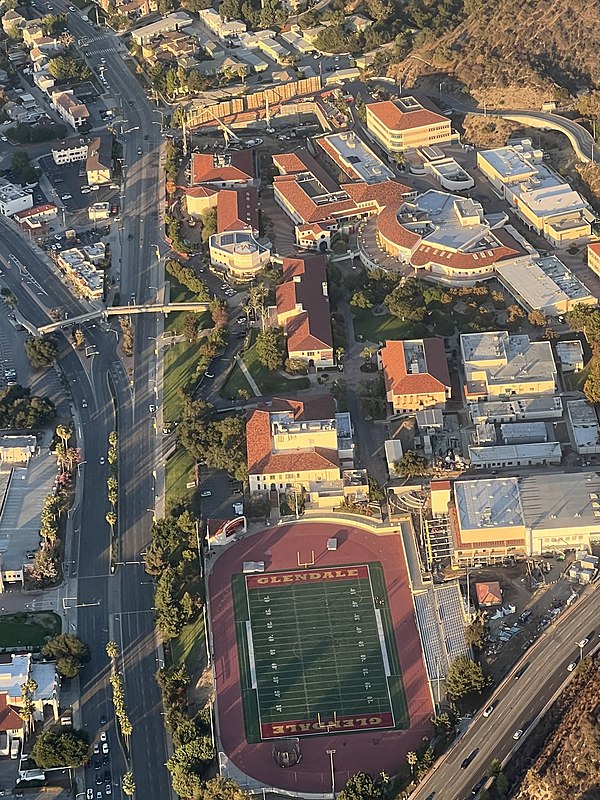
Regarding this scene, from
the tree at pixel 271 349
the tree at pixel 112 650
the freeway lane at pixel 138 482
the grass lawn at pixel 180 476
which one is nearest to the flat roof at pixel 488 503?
the grass lawn at pixel 180 476

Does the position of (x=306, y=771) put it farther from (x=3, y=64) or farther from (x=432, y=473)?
(x=3, y=64)

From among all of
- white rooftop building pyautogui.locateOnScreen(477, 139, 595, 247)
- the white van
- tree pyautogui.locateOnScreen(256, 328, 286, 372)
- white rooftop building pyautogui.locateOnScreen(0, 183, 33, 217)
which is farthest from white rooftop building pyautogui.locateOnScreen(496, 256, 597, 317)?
the white van

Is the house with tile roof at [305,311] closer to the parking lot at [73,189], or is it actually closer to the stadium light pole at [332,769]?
the parking lot at [73,189]

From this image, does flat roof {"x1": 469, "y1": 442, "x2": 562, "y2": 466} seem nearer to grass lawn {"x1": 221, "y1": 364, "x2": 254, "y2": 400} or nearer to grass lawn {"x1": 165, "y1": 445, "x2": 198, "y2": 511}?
grass lawn {"x1": 221, "y1": 364, "x2": 254, "y2": 400}

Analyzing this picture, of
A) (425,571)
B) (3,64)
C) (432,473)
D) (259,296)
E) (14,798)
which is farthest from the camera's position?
(3,64)

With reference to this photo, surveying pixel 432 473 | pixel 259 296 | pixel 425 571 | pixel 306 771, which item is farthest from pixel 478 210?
pixel 306 771

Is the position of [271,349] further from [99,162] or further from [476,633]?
[99,162]

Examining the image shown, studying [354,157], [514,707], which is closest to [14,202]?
[354,157]
